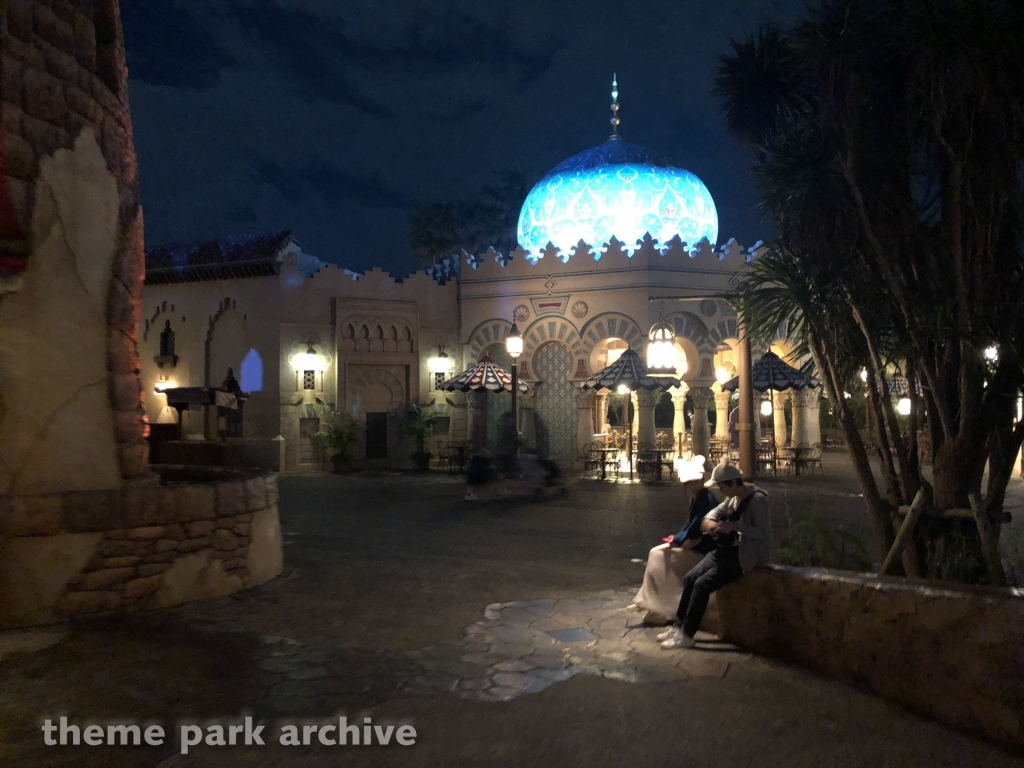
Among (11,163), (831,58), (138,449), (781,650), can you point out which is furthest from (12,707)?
(831,58)

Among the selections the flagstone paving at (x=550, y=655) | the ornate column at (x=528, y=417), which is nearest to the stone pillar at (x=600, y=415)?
the ornate column at (x=528, y=417)

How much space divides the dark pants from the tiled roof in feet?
57.2

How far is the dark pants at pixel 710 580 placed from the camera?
5059 mm

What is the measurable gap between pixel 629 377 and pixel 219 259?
12.6m

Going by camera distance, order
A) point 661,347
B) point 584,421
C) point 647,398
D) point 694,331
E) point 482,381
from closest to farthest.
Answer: point 661,347, point 482,381, point 647,398, point 694,331, point 584,421

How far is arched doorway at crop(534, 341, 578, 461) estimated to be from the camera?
66.9ft

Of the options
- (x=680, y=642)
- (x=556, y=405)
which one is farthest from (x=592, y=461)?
(x=680, y=642)

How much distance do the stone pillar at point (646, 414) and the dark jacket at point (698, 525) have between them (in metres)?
12.4

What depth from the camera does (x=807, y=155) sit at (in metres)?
5.65

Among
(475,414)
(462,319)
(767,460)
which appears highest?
(462,319)

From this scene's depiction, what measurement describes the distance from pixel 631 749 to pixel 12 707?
3.24 meters

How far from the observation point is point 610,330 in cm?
1995

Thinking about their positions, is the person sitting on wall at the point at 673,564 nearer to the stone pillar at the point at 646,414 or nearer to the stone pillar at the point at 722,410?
the stone pillar at the point at 646,414

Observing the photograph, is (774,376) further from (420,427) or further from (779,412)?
(420,427)
